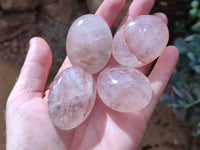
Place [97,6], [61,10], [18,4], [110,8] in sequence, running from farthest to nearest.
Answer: [61,10], [18,4], [97,6], [110,8]

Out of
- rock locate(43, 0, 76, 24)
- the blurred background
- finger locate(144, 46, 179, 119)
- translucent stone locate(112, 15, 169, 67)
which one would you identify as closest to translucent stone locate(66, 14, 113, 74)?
translucent stone locate(112, 15, 169, 67)

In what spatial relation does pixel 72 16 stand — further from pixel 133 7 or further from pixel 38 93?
pixel 38 93

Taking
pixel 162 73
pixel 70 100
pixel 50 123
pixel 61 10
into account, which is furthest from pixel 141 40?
pixel 61 10

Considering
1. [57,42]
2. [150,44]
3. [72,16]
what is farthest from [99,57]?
[72,16]

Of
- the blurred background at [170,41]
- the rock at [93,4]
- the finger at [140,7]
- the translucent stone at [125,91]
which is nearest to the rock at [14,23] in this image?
the blurred background at [170,41]

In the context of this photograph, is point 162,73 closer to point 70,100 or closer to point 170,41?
point 70,100

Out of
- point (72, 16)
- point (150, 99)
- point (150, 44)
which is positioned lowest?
point (72, 16)

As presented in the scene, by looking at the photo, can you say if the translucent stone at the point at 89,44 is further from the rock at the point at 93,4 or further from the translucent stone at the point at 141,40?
the rock at the point at 93,4
